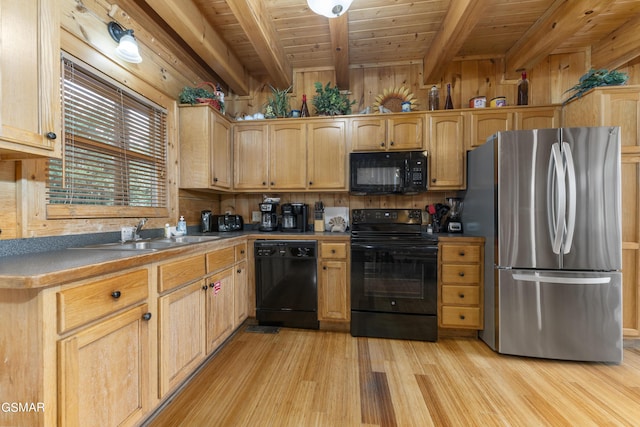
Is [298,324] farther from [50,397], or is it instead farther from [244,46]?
[244,46]

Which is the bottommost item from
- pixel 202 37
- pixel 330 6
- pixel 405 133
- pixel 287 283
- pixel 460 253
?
pixel 287 283

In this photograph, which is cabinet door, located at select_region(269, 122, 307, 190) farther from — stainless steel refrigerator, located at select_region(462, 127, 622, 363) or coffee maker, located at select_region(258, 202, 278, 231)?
stainless steel refrigerator, located at select_region(462, 127, 622, 363)

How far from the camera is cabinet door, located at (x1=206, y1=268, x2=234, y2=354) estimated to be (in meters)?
1.93

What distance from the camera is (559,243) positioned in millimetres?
1986

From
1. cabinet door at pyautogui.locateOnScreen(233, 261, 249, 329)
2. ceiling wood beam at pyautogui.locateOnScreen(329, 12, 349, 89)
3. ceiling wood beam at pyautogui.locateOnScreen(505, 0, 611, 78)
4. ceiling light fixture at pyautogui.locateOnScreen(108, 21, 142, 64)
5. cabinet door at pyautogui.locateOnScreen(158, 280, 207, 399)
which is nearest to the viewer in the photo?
cabinet door at pyautogui.locateOnScreen(158, 280, 207, 399)

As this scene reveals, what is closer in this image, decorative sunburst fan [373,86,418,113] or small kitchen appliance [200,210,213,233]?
small kitchen appliance [200,210,213,233]

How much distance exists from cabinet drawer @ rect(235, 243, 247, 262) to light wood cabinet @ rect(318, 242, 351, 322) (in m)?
0.71

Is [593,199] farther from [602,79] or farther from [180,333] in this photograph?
[180,333]

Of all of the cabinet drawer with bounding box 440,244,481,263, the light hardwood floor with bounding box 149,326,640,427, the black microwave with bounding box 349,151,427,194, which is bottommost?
the light hardwood floor with bounding box 149,326,640,427

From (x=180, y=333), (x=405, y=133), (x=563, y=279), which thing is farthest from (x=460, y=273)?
(x=180, y=333)

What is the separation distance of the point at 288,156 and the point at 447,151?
5.33 ft

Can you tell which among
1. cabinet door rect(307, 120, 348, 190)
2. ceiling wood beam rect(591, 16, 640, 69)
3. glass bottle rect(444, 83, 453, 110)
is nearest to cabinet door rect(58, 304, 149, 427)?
cabinet door rect(307, 120, 348, 190)

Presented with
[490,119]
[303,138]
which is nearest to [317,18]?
[303,138]

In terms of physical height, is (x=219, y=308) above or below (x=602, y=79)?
below
